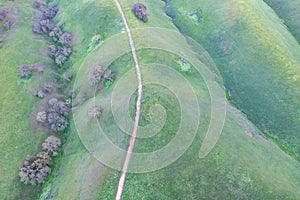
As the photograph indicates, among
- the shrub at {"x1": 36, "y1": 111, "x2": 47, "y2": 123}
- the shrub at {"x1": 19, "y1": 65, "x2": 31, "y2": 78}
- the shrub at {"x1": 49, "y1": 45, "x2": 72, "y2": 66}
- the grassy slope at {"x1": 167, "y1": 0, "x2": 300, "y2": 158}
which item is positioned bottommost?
the shrub at {"x1": 19, "y1": 65, "x2": 31, "y2": 78}

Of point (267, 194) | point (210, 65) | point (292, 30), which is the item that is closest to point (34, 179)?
point (267, 194)

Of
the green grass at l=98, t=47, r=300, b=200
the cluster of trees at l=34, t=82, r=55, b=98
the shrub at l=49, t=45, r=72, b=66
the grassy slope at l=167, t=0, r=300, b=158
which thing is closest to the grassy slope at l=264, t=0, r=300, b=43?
the grassy slope at l=167, t=0, r=300, b=158

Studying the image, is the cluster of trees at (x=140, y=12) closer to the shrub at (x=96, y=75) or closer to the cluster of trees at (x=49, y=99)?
the cluster of trees at (x=49, y=99)

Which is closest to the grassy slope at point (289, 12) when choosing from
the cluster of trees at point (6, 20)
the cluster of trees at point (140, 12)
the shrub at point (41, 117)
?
the cluster of trees at point (140, 12)

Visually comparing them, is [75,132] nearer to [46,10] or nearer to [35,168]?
[35,168]

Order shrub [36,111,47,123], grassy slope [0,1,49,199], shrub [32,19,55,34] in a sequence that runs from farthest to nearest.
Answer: shrub [32,19,55,34] < shrub [36,111,47,123] < grassy slope [0,1,49,199]

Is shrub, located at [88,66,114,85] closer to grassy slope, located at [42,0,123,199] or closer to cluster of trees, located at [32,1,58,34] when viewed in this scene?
grassy slope, located at [42,0,123,199]

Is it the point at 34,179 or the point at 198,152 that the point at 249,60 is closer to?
the point at 198,152
